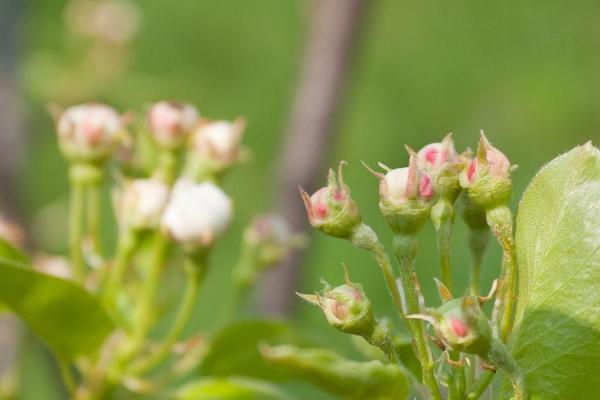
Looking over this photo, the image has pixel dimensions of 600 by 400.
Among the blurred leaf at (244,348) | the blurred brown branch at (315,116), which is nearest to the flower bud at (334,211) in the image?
the blurred leaf at (244,348)

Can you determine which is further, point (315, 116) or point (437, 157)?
point (315, 116)

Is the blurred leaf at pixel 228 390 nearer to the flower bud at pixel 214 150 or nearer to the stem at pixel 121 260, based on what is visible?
the stem at pixel 121 260

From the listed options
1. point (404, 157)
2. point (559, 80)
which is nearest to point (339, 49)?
point (404, 157)

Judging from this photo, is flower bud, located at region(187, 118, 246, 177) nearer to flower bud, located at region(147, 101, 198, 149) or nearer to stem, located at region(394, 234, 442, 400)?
flower bud, located at region(147, 101, 198, 149)

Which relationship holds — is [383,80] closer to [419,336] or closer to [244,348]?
[244,348]

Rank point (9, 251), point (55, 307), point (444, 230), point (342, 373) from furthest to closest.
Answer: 1. point (9, 251)
2. point (55, 307)
3. point (444, 230)
4. point (342, 373)

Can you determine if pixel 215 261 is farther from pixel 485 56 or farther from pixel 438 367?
pixel 438 367

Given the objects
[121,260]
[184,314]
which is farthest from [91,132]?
[184,314]

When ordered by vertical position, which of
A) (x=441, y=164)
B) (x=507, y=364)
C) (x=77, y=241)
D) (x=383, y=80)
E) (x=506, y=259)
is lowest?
(x=507, y=364)
